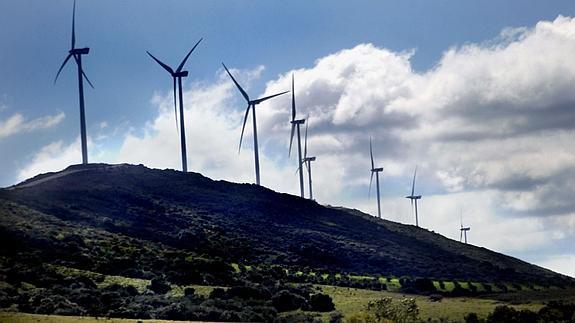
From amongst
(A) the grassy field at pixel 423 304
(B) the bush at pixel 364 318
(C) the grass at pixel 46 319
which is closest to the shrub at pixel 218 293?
(A) the grassy field at pixel 423 304

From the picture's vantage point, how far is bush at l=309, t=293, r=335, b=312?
98.9 metres

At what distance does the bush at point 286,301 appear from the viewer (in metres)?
97.6

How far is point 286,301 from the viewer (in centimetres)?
9938

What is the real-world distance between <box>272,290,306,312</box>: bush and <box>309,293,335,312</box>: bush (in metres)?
1.09

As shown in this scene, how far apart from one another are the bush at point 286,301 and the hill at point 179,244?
385cm

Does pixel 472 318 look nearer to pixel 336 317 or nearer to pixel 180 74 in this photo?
pixel 336 317

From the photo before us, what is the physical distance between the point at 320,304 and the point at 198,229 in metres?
66.2

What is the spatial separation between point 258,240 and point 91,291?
80408 millimetres

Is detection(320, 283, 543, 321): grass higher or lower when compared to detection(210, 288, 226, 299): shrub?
lower

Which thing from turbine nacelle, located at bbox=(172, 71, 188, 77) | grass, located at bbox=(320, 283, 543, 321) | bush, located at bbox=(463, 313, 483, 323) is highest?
turbine nacelle, located at bbox=(172, 71, 188, 77)

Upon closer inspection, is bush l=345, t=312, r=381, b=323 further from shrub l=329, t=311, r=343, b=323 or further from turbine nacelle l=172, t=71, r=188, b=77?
turbine nacelle l=172, t=71, r=188, b=77

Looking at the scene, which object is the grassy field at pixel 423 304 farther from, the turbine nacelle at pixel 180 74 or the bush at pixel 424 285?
the turbine nacelle at pixel 180 74

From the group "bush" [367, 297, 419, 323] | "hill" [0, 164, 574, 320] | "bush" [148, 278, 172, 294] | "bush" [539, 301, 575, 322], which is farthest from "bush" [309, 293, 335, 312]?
"bush" [539, 301, 575, 322]

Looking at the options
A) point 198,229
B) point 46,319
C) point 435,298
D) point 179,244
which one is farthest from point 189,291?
point 198,229
